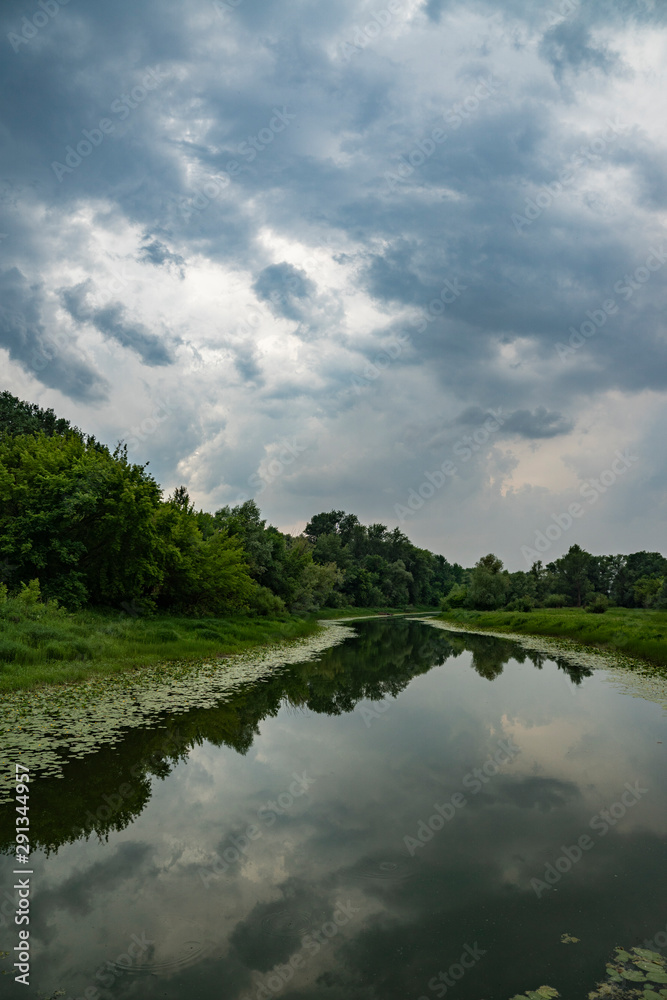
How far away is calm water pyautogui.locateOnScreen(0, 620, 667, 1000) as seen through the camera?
4.96 metres

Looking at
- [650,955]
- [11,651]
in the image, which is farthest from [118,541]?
[650,955]

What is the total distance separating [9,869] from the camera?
6535mm

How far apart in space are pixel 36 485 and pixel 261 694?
51.1 feet

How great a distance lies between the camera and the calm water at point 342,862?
4.96 m

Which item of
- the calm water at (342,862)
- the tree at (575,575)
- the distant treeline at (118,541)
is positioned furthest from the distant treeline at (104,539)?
the tree at (575,575)

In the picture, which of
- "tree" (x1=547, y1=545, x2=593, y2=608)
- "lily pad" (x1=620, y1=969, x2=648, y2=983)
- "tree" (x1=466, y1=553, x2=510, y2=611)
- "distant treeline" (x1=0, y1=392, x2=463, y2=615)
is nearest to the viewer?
"lily pad" (x1=620, y1=969, x2=648, y2=983)

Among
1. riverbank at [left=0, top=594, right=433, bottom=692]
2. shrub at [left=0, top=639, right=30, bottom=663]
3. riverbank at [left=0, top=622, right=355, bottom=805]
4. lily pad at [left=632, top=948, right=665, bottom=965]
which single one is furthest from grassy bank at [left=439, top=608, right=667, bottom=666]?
shrub at [left=0, top=639, right=30, bottom=663]

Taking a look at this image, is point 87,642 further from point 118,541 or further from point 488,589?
point 488,589

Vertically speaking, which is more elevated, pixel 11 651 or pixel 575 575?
pixel 575 575

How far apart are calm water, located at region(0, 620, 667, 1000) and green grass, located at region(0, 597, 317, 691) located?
18.2 feet

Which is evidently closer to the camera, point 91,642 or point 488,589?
point 91,642

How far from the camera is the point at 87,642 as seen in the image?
19.3 metres

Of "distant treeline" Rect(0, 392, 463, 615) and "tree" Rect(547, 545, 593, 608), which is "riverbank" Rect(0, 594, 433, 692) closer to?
"distant treeline" Rect(0, 392, 463, 615)

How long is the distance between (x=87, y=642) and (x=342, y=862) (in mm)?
15180
